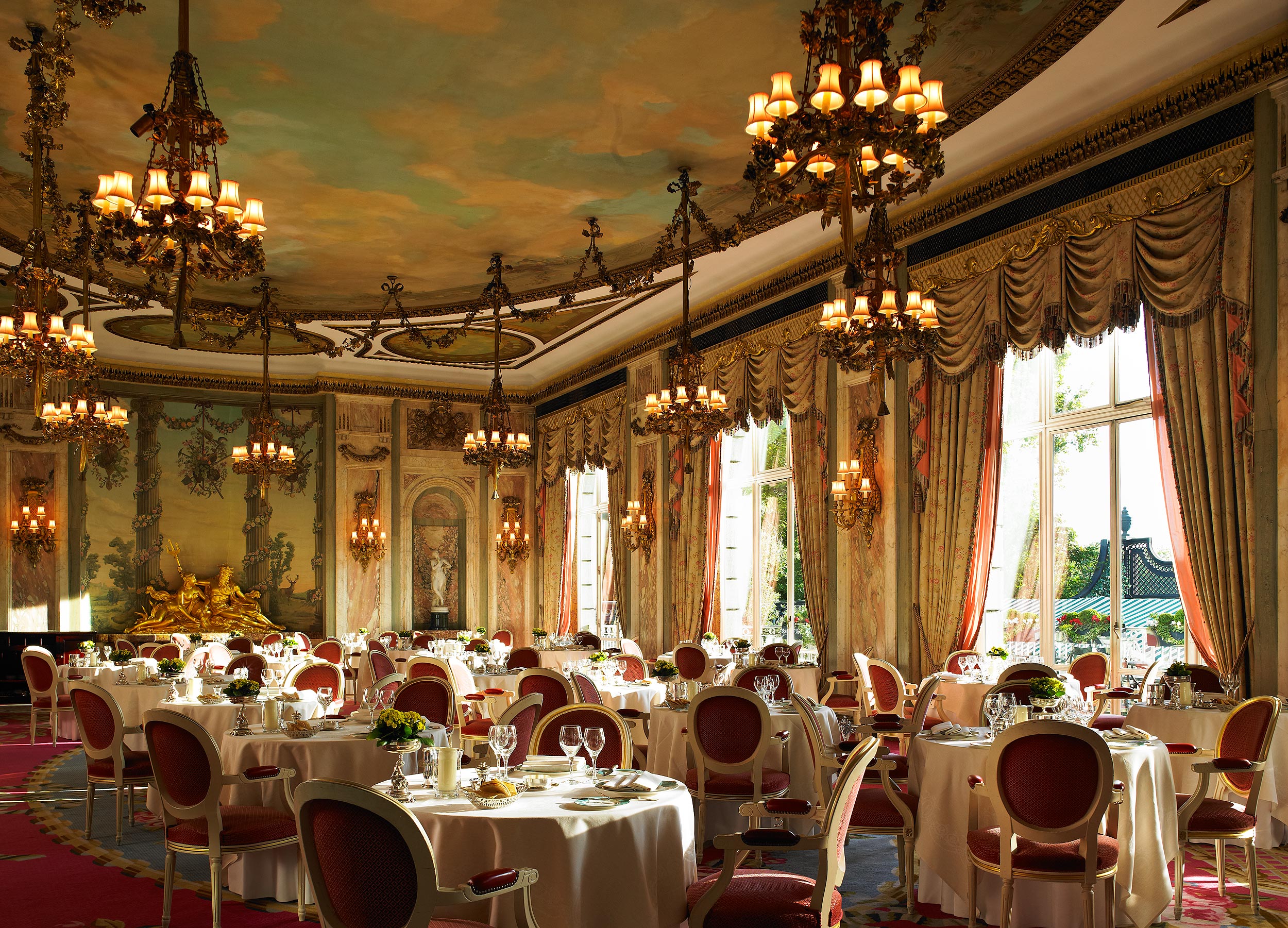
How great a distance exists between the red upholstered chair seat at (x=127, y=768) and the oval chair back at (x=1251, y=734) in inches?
242

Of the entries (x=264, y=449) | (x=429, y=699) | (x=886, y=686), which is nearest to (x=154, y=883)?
(x=429, y=699)

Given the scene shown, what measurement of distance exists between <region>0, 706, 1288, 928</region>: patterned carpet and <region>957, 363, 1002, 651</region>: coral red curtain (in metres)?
2.41

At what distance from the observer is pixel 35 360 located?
694 centimetres

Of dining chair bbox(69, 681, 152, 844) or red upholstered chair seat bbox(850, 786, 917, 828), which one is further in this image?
dining chair bbox(69, 681, 152, 844)

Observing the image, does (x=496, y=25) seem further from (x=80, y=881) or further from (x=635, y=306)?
(x=635, y=306)

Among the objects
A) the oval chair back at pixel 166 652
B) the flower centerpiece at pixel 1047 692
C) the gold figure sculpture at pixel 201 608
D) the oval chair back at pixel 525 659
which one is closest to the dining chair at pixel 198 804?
the flower centerpiece at pixel 1047 692

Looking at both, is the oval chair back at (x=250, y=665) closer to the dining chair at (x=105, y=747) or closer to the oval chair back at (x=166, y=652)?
the oval chair back at (x=166, y=652)

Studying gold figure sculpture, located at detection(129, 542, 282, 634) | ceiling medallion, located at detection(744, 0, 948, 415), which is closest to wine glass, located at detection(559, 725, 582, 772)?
ceiling medallion, located at detection(744, 0, 948, 415)

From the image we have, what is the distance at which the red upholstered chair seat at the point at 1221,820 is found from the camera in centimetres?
484

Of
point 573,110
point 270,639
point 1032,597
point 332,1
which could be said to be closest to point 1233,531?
point 1032,597

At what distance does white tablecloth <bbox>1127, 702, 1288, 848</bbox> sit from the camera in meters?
5.68

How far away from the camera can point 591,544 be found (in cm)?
1617

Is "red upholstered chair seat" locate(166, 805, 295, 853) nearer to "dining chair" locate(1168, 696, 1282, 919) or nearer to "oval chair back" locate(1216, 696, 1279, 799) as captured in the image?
"dining chair" locate(1168, 696, 1282, 919)

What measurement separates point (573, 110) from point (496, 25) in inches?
46.4
